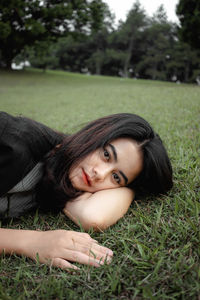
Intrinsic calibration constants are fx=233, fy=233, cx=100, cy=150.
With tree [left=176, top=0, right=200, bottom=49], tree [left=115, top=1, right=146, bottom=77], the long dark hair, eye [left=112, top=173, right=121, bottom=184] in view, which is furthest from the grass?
tree [left=115, top=1, right=146, bottom=77]

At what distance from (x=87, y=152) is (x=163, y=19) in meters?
49.9

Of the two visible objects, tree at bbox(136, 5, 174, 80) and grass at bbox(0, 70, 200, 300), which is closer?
grass at bbox(0, 70, 200, 300)

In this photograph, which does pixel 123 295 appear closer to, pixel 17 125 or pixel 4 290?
pixel 4 290

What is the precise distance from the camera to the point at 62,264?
1.17 meters

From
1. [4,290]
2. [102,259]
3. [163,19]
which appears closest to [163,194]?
[102,259]

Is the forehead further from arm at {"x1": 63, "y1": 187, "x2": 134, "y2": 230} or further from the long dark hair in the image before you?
arm at {"x1": 63, "y1": 187, "x2": 134, "y2": 230}

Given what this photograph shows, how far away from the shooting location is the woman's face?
1.60 meters

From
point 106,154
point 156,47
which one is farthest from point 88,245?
point 156,47

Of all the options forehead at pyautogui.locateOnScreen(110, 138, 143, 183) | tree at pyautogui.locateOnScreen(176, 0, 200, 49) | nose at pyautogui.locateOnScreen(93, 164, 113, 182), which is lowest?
nose at pyautogui.locateOnScreen(93, 164, 113, 182)

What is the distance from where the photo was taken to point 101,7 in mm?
23406

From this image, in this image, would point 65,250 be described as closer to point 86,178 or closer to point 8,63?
point 86,178

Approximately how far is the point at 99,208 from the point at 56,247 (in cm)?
37

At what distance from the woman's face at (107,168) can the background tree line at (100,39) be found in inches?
742

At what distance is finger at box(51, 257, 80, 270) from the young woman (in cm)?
5
